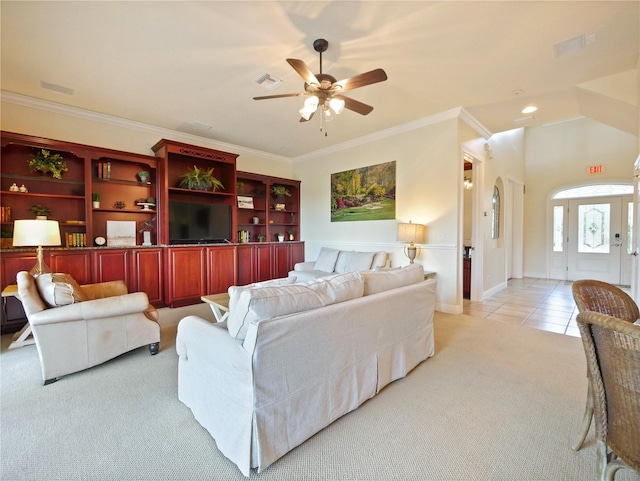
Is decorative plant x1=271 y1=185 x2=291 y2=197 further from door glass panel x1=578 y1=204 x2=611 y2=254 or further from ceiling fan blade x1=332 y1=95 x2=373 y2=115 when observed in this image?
door glass panel x1=578 y1=204 x2=611 y2=254

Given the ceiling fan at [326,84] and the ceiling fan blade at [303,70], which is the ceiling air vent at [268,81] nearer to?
the ceiling fan at [326,84]

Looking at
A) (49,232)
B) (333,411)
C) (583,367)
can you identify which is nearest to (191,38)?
(49,232)

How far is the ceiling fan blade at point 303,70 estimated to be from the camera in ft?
7.18

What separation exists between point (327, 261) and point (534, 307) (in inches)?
134

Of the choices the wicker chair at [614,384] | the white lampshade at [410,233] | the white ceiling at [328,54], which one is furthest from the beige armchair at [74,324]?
the white lampshade at [410,233]

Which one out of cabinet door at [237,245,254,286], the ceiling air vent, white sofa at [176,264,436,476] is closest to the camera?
white sofa at [176,264,436,476]

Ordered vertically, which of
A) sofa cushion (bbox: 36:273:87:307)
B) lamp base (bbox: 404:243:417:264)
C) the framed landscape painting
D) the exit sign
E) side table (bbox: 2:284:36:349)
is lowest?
side table (bbox: 2:284:36:349)

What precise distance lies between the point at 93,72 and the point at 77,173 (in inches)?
67.9

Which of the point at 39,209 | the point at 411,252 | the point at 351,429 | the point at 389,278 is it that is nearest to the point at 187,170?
the point at 39,209

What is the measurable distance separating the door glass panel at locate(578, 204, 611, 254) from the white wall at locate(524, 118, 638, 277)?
601 mm

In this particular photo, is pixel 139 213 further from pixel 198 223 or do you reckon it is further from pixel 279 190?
pixel 279 190

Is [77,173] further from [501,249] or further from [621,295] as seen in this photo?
[501,249]

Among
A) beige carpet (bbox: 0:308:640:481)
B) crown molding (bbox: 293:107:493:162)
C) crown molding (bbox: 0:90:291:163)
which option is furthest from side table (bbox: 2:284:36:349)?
crown molding (bbox: 293:107:493:162)

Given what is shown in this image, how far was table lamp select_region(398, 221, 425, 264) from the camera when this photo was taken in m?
4.27
